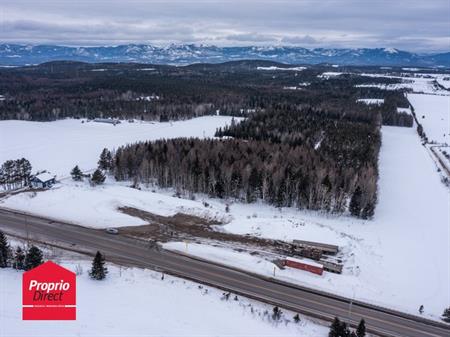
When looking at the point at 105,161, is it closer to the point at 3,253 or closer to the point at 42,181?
the point at 42,181

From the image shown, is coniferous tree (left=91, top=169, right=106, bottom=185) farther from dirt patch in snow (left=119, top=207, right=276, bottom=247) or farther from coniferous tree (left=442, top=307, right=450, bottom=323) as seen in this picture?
coniferous tree (left=442, top=307, right=450, bottom=323)

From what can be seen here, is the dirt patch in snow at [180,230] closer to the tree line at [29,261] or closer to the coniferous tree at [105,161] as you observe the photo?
the tree line at [29,261]

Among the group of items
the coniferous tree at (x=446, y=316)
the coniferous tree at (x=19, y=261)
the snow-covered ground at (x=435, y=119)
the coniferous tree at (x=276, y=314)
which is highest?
the snow-covered ground at (x=435, y=119)

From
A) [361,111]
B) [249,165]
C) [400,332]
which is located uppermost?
[361,111]

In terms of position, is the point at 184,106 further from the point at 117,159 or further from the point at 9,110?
the point at 117,159

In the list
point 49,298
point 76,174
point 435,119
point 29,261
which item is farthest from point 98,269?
point 435,119

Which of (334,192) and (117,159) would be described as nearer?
(334,192)

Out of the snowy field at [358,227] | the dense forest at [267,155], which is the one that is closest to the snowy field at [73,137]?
the dense forest at [267,155]

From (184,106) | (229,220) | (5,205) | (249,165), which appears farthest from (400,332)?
(184,106)
